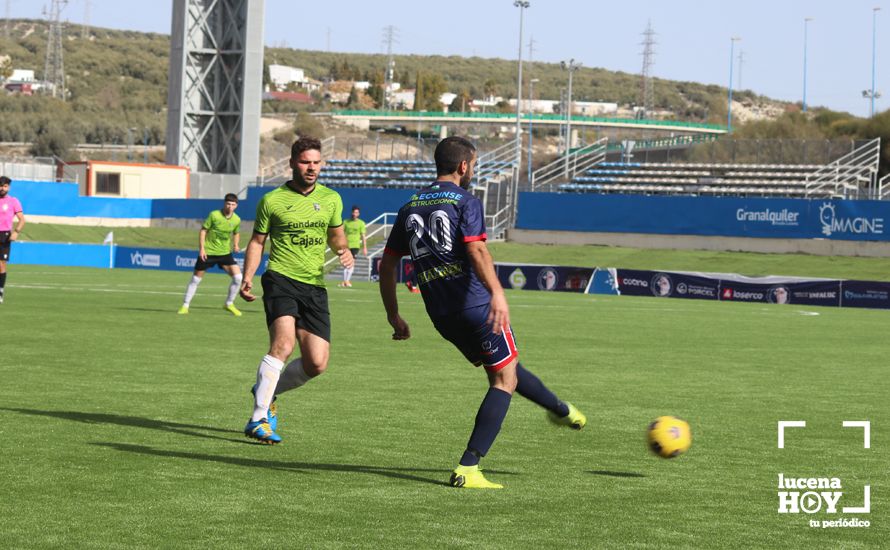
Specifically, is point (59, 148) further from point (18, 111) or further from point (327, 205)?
point (327, 205)

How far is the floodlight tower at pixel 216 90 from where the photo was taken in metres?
75.0

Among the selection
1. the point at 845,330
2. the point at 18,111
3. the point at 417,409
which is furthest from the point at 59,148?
the point at 417,409

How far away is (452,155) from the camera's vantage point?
8023 millimetres

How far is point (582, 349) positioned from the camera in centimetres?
1908

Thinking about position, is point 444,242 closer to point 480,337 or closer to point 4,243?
point 480,337

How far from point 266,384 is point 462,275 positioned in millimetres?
2331

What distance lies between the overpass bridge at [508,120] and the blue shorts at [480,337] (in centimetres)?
11955

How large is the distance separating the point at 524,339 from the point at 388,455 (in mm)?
11896

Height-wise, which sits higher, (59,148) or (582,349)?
(59,148)

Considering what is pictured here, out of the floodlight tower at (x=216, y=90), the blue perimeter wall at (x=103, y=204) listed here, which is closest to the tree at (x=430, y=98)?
the floodlight tower at (x=216, y=90)

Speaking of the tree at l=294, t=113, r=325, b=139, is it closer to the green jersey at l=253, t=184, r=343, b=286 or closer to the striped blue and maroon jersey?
the green jersey at l=253, t=184, r=343, b=286

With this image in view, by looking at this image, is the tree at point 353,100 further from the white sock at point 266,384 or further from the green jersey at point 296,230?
the white sock at point 266,384

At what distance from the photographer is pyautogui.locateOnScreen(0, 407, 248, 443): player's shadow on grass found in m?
10.1

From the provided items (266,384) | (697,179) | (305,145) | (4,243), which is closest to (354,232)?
(4,243)
